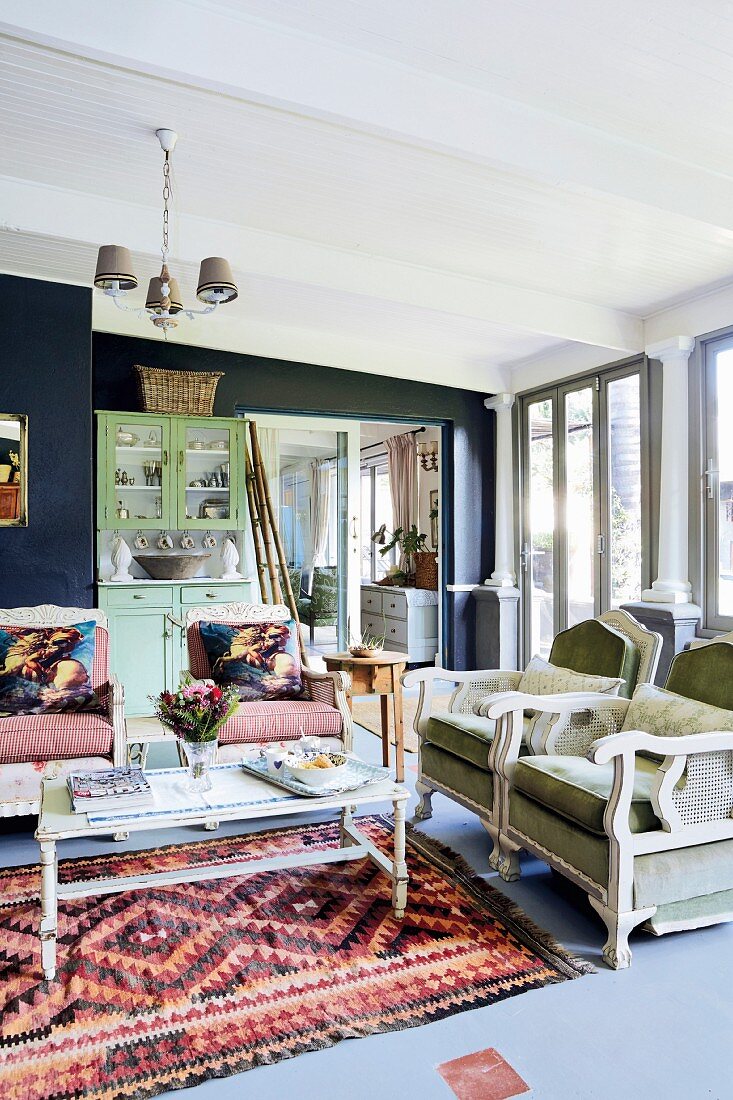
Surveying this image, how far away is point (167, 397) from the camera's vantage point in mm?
5695

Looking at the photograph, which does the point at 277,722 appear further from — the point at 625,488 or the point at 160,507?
the point at 625,488

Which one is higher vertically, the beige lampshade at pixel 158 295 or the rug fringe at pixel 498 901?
the beige lampshade at pixel 158 295

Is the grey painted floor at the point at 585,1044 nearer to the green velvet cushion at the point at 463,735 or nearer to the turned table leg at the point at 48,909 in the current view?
the turned table leg at the point at 48,909

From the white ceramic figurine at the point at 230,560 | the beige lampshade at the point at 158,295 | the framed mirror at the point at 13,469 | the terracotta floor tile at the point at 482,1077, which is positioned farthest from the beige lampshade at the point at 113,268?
the terracotta floor tile at the point at 482,1077

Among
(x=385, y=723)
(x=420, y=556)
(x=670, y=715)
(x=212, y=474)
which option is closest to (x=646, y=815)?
(x=670, y=715)

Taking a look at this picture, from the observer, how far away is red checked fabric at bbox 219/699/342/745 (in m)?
3.76

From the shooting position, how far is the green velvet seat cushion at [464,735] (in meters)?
3.33

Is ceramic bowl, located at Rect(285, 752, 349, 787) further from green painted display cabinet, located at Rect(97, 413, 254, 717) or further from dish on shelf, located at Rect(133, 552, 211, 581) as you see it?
dish on shelf, located at Rect(133, 552, 211, 581)

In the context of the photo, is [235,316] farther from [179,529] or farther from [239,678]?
[239,678]

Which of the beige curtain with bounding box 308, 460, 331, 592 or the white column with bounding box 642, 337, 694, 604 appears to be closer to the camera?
the white column with bounding box 642, 337, 694, 604

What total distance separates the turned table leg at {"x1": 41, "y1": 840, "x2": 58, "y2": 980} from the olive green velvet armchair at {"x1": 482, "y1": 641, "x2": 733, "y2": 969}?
1.60 meters

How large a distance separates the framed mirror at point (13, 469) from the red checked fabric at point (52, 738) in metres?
1.67

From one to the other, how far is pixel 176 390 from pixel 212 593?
1505mm

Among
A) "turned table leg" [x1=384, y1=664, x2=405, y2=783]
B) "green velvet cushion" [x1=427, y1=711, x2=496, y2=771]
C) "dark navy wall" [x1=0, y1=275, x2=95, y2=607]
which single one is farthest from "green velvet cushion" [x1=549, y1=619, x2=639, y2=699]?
"dark navy wall" [x1=0, y1=275, x2=95, y2=607]
